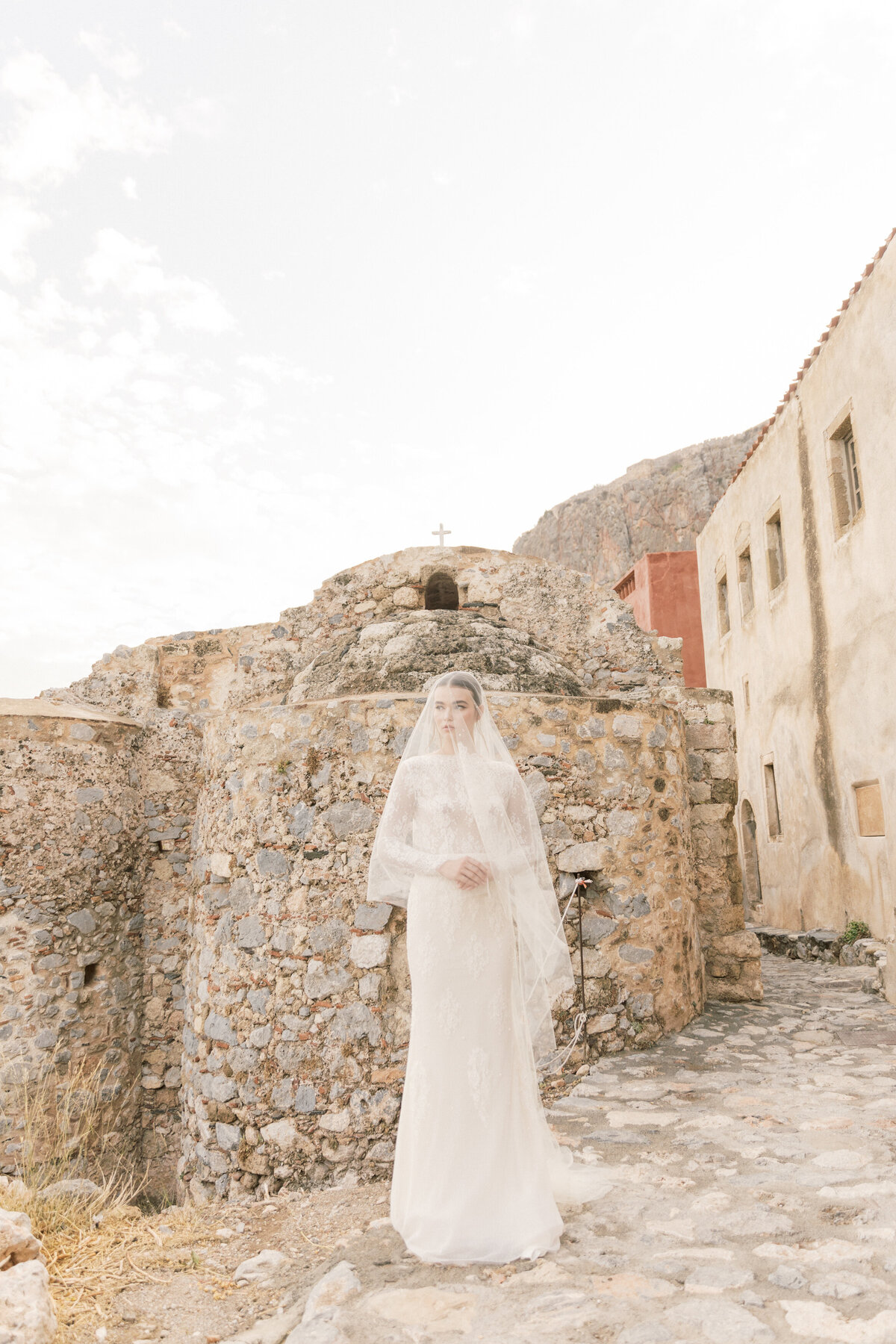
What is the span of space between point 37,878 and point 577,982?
3.92 m

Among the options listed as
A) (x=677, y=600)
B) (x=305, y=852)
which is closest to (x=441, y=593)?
(x=305, y=852)

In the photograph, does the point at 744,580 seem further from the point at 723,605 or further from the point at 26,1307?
the point at 26,1307

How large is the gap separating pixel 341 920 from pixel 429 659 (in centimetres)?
242

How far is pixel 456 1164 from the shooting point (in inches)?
116

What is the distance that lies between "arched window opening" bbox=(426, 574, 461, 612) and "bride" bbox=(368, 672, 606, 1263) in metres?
4.79

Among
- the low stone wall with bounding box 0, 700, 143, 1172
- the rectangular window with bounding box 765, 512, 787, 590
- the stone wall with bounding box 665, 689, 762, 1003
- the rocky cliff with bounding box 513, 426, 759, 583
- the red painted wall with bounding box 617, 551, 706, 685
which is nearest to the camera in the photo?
the low stone wall with bounding box 0, 700, 143, 1172

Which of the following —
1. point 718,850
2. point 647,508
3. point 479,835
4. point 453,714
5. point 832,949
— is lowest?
point 832,949

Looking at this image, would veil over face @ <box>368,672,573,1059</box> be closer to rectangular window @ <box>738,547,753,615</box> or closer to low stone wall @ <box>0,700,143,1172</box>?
low stone wall @ <box>0,700,143,1172</box>

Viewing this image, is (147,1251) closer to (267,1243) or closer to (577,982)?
(267,1243)

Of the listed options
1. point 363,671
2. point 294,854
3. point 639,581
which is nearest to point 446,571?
point 363,671

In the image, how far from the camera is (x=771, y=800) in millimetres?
12539

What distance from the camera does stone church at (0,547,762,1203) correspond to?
4910mm

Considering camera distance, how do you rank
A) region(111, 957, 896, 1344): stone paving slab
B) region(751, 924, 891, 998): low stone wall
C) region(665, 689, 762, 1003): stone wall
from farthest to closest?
region(751, 924, 891, 998): low stone wall, region(665, 689, 762, 1003): stone wall, region(111, 957, 896, 1344): stone paving slab

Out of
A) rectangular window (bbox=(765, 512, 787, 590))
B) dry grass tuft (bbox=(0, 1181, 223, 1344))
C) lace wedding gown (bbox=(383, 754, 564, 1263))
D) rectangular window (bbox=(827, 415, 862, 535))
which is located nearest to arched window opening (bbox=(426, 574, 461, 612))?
rectangular window (bbox=(827, 415, 862, 535))
